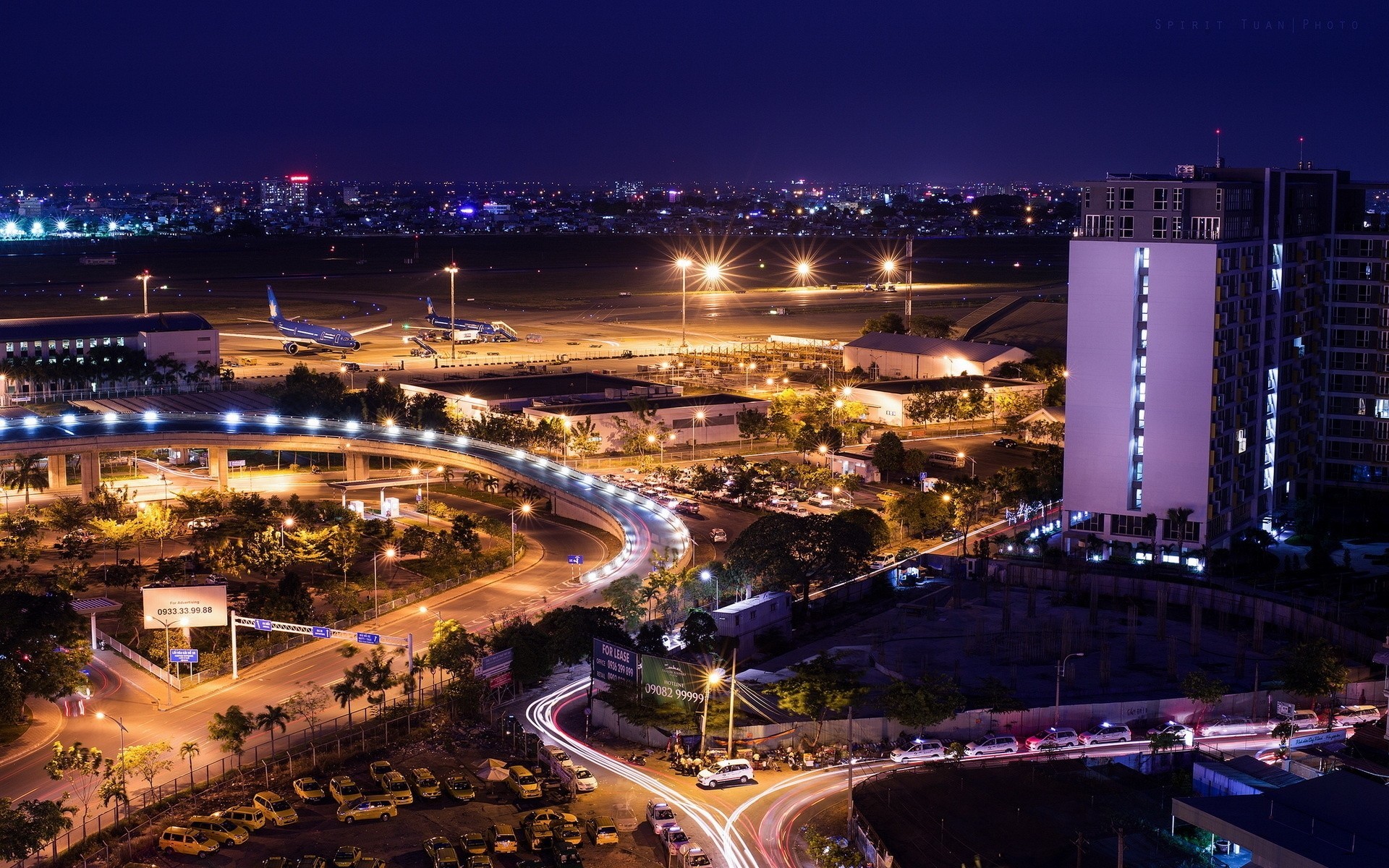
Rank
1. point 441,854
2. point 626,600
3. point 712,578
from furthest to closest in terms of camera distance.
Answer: point 712,578, point 626,600, point 441,854

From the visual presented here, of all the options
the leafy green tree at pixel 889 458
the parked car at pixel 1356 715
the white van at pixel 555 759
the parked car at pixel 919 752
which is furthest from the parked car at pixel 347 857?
the leafy green tree at pixel 889 458

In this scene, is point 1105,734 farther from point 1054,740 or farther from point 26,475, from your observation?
point 26,475

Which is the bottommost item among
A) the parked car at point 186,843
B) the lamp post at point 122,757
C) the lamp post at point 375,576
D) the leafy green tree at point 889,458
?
the parked car at point 186,843

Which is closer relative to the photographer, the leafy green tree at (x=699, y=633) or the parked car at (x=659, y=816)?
the parked car at (x=659, y=816)

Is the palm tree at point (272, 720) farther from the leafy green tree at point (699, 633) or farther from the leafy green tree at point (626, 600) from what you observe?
the leafy green tree at point (699, 633)

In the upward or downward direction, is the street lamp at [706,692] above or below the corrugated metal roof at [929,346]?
below

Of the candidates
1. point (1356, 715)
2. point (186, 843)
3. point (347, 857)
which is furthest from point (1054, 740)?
point (186, 843)
